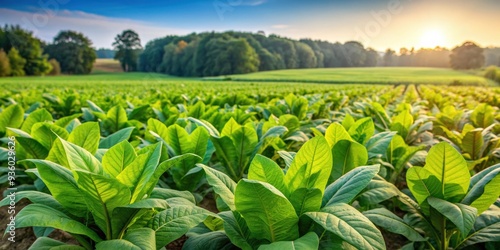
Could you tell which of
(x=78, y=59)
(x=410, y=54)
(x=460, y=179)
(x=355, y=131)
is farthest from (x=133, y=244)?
(x=410, y=54)

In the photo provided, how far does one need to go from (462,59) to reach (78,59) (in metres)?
88.9

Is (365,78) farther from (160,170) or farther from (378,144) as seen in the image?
(160,170)

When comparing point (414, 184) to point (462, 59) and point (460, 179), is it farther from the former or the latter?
point (462, 59)

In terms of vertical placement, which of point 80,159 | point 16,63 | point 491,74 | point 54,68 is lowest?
point 491,74

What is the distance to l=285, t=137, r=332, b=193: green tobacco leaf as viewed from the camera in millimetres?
1234

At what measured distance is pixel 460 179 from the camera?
1.38 metres

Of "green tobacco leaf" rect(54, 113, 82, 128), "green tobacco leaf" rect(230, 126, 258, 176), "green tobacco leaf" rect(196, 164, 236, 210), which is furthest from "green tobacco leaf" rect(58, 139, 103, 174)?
"green tobacco leaf" rect(54, 113, 82, 128)

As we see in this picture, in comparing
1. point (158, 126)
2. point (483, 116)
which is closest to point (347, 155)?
point (158, 126)

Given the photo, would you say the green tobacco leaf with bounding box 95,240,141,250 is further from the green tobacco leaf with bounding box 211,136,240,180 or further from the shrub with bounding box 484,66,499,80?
the shrub with bounding box 484,66,499,80

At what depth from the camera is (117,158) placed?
4.25 ft

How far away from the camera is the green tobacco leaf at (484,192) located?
4.31 ft

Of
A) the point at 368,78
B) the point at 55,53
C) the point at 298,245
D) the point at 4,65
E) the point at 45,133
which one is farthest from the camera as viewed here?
the point at 55,53

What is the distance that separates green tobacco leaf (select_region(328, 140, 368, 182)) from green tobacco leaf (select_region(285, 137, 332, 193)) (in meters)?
0.41

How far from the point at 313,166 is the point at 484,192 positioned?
722 mm
